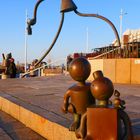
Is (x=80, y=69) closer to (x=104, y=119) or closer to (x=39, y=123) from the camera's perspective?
(x=104, y=119)

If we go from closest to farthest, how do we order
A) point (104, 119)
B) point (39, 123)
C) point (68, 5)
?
point (104, 119) → point (68, 5) → point (39, 123)

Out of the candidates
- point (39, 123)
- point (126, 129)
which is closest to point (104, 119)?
point (126, 129)

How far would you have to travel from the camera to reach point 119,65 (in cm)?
1174

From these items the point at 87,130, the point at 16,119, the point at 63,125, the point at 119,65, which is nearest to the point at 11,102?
the point at 16,119

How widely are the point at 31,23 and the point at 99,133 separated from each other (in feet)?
7.83

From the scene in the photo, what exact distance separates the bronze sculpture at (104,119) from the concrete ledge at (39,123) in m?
0.64

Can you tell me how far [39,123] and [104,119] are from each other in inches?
75.0

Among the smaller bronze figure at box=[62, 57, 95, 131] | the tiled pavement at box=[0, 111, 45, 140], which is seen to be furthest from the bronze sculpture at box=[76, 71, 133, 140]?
the tiled pavement at box=[0, 111, 45, 140]

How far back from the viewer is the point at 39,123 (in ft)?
15.1

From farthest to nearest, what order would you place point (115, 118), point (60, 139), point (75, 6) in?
1. point (75, 6)
2. point (60, 139)
3. point (115, 118)

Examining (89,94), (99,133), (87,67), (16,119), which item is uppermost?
(87,67)

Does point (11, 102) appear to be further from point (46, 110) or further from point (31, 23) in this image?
point (31, 23)

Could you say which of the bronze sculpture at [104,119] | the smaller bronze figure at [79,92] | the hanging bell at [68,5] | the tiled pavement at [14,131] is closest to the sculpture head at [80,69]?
the smaller bronze figure at [79,92]

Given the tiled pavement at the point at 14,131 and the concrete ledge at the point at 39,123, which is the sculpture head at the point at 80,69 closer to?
the concrete ledge at the point at 39,123
